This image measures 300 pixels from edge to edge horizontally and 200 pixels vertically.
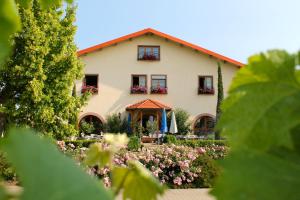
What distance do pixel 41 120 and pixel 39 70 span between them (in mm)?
2141

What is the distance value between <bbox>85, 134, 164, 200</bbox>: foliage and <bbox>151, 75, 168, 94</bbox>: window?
25134 millimetres

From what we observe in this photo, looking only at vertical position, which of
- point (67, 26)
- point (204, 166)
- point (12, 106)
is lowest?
point (204, 166)

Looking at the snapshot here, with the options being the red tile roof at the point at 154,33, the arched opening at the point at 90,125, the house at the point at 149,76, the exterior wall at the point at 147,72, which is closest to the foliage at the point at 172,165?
the arched opening at the point at 90,125

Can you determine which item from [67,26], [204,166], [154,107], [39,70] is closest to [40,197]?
[204,166]

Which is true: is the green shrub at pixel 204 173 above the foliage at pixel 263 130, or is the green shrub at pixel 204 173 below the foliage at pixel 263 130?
below

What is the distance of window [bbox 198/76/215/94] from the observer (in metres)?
25.7

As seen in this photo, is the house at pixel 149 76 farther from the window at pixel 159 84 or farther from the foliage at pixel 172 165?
the foliage at pixel 172 165

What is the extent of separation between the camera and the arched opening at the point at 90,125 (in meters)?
24.2

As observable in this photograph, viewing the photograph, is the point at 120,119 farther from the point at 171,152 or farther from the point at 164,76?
the point at 171,152

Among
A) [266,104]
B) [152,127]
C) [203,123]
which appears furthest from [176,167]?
[203,123]

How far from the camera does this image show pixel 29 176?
0.25 meters

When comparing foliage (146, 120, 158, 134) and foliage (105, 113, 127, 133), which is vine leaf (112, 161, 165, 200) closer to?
foliage (146, 120, 158, 134)

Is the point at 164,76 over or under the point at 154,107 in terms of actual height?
over

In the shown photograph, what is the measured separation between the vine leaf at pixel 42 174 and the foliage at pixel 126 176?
161 millimetres
